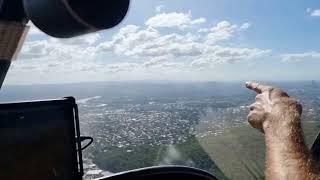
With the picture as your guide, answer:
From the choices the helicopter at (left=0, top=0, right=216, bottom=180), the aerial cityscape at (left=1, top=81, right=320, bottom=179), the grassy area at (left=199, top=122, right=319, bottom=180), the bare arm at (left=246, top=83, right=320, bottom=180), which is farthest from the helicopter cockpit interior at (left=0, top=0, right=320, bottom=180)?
the grassy area at (left=199, top=122, right=319, bottom=180)

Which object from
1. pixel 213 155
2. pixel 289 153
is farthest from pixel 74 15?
pixel 213 155

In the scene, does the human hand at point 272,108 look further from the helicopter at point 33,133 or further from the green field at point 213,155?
the helicopter at point 33,133

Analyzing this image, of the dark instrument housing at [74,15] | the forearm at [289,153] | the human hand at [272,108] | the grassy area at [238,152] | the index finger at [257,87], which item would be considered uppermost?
the dark instrument housing at [74,15]

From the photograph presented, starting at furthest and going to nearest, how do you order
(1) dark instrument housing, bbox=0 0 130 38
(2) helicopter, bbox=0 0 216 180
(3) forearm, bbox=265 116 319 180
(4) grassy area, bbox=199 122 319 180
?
(4) grassy area, bbox=199 122 319 180
(3) forearm, bbox=265 116 319 180
(2) helicopter, bbox=0 0 216 180
(1) dark instrument housing, bbox=0 0 130 38

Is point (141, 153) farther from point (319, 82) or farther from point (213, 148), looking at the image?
point (319, 82)

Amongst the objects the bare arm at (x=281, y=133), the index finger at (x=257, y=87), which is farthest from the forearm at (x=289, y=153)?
the index finger at (x=257, y=87)

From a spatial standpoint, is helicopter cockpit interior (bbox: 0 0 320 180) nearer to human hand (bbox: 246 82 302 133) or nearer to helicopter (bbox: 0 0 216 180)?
helicopter (bbox: 0 0 216 180)
